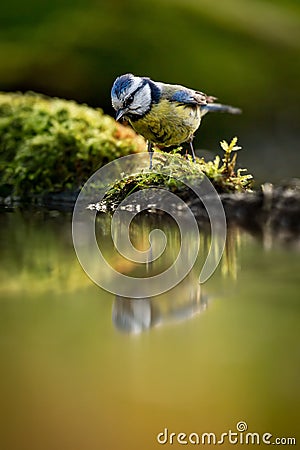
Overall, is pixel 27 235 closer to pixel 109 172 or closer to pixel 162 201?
pixel 162 201

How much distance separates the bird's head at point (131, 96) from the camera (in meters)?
1.33

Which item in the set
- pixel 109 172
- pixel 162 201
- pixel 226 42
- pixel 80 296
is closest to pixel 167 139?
pixel 162 201

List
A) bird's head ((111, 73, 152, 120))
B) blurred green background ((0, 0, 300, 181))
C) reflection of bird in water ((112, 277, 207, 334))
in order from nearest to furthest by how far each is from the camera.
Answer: reflection of bird in water ((112, 277, 207, 334)) → bird's head ((111, 73, 152, 120)) → blurred green background ((0, 0, 300, 181))

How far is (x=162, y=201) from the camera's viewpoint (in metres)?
1.36

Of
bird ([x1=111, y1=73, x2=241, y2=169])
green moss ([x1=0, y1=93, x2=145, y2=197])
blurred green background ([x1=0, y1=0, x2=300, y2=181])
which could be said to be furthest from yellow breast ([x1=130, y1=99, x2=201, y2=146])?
blurred green background ([x1=0, y1=0, x2=300, y2=181])

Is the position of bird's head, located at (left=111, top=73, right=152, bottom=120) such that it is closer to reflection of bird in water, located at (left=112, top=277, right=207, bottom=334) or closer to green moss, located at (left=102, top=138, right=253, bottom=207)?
green moss, located at (left=102, top=138, right=253, bottom=207)

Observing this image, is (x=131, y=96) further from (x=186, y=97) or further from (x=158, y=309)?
(x=158, y=309)

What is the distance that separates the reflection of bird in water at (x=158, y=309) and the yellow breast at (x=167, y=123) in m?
0.44

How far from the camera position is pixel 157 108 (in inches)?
54.4

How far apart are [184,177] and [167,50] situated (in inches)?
63.1

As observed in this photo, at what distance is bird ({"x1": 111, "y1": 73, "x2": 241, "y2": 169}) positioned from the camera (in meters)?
1.34

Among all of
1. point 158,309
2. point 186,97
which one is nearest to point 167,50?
point 186,97

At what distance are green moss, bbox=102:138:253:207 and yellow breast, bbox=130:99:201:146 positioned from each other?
47mm

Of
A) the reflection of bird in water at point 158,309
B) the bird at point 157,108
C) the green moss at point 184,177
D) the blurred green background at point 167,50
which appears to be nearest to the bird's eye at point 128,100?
the bird at point 157,108
